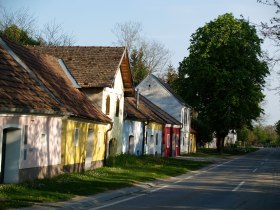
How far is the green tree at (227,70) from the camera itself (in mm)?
57000

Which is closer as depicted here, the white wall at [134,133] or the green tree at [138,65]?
the white wall at [134,133]

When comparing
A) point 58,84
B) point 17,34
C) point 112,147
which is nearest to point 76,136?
point 58,84

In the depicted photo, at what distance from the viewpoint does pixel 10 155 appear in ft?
59.8

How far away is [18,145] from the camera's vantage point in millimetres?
18250

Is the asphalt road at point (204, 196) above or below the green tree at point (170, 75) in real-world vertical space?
below

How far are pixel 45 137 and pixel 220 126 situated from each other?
140 feet

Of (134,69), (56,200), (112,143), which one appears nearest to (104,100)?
(112,143)

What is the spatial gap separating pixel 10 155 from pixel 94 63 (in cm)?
1311

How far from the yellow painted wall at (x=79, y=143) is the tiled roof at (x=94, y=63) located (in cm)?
276

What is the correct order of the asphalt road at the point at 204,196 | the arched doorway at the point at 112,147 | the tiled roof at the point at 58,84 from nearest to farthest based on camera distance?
the asphalt road at the point at 204,196 < the tiled roof at the point at 58,84 < the arched doorway at the point at 112,147

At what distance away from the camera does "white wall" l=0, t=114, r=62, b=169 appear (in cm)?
1780

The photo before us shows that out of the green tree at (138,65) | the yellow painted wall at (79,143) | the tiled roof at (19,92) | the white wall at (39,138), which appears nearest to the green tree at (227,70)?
the green tree at (138,65)

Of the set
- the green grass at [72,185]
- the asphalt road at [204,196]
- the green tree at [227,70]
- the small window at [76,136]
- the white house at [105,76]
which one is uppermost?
the green tree at [227,70]

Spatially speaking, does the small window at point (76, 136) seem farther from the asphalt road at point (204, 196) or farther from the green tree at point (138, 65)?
the green tree at point (138, 65)
